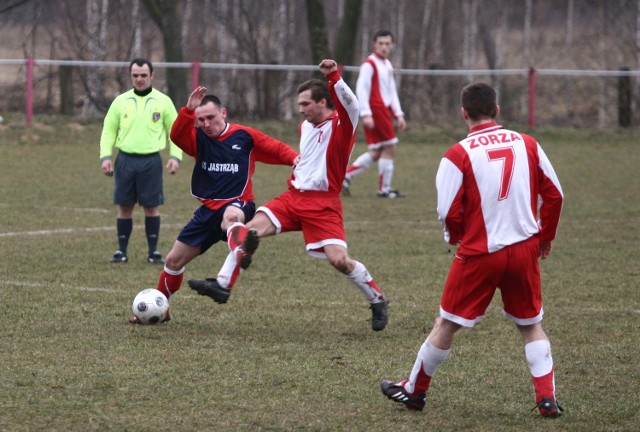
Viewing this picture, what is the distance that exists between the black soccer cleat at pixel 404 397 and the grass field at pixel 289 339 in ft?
0.24

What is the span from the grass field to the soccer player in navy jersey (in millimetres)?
500

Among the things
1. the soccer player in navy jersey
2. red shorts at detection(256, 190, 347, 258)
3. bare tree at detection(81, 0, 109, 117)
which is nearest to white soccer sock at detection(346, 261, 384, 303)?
red shorts at detection(256, 190, 347, 258)

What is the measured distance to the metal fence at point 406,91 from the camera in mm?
23156

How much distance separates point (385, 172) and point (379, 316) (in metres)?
8.13

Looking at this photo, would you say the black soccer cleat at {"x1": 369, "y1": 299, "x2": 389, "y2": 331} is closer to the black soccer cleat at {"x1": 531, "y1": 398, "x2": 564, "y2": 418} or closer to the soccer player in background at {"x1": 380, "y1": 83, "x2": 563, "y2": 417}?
the soccer player in background at {"x1": 380, "y1": 83, "x2": 563, "y2": 417}

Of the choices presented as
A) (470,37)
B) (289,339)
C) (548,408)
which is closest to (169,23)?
(470,37)

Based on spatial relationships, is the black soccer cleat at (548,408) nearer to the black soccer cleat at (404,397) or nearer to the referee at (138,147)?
the black soccer cleat at (404,397)

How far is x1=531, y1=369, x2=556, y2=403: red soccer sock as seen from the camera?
527 cm

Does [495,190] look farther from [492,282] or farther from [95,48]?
[95,48]

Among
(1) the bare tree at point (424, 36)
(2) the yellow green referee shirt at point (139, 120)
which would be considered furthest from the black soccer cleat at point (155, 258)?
(1) the bare tree at point (424, 36)

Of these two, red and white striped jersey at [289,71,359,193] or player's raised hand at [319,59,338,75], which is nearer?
player's raised hand at [319,59,338,75]

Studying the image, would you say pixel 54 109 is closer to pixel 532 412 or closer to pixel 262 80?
pixel 262 80

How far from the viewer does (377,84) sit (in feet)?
50.8

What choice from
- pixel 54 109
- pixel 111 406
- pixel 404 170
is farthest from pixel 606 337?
pixel 54 109
